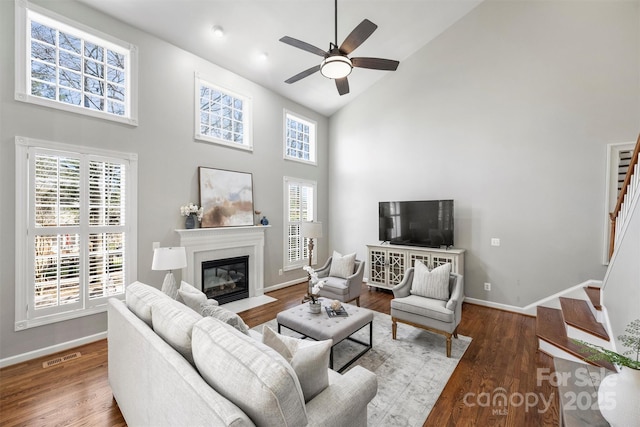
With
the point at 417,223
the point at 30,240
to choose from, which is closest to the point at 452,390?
the point at 417,223

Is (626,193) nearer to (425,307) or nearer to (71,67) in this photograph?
(425,307)

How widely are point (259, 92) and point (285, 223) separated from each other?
264 centimetres

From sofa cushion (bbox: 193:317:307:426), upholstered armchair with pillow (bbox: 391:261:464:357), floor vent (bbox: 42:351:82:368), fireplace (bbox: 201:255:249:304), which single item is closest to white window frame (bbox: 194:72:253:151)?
fireplace (bbox: 201:255:249:304)

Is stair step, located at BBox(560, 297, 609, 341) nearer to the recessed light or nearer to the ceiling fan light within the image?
the ceiling fan light

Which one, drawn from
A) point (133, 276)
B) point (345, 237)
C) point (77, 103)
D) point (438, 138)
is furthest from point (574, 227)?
point (77, 103)

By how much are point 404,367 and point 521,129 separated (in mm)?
3898

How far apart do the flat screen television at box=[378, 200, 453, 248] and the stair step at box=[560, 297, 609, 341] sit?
1632mm

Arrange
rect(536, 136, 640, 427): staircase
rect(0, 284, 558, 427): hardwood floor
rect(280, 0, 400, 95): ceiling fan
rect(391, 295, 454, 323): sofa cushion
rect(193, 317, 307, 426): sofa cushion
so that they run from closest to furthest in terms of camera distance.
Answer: rect(193, 317, 307, 426): sofa cushion → rect(536, 136, 640, 427): staircase → rect(0, 284, 558, 427): hardwood floor → rect(280, 0, 400, 95): ceiling fan → rect(391, 295, 454, 323): sofa cushion

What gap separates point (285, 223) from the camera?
555 cm

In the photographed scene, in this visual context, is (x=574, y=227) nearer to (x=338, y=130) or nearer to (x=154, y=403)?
(x=338, y=130)

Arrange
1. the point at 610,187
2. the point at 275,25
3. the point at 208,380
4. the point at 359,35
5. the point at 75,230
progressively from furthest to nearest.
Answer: the point at 275,25
the point at 610,187
the point at 75,230
the point at 359,35
the point at 208,380

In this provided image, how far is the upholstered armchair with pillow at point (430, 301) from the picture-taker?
2.88 metres

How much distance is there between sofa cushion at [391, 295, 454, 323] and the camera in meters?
2.85

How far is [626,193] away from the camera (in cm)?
276
